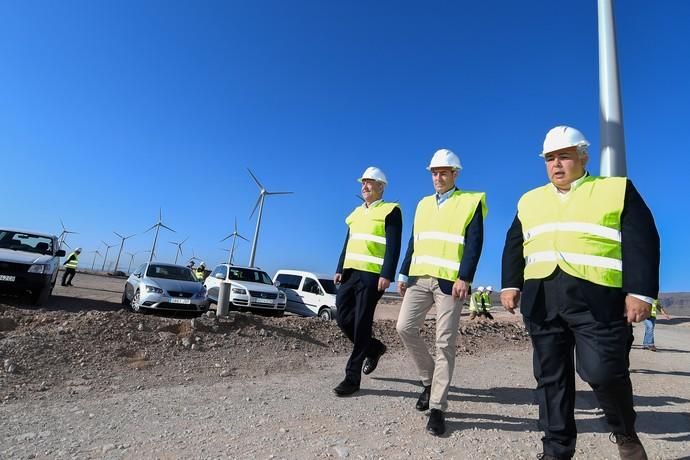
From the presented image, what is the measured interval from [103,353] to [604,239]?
4842mm

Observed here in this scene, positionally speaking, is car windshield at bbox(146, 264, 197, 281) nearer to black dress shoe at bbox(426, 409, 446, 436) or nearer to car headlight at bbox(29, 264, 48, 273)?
car headlight at bbox(29, 264, 48, 273)

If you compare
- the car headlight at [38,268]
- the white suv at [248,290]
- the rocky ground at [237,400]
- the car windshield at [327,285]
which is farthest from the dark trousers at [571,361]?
the car windshield at [327,285]

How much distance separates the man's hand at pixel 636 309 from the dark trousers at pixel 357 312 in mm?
2200

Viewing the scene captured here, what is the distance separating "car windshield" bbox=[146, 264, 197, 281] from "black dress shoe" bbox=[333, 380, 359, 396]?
27.9ft

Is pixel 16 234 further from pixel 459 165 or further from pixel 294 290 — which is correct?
pixel 459 165

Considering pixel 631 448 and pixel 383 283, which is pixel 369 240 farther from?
pixel 631 448

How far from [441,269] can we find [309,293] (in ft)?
37.7

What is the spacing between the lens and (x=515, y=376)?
555cm

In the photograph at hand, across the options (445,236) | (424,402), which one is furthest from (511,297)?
(424,402)

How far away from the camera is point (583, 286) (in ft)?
7.91

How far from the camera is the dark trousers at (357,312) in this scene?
4.07m

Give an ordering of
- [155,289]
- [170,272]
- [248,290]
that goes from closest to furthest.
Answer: [155,289]
[170,272]
[248,290]

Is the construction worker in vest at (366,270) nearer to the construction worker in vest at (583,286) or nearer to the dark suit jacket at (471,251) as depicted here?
the dark suit jacket at (471,251)

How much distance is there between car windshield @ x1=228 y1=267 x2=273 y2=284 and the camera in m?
13.6
